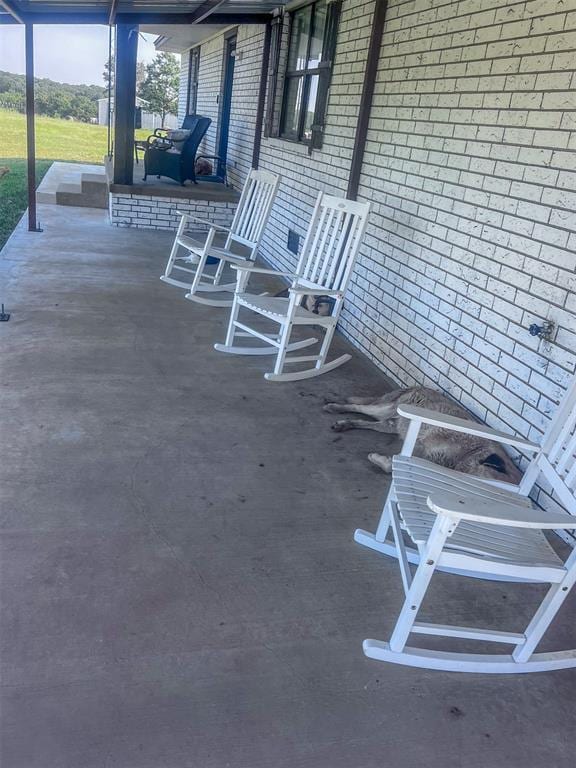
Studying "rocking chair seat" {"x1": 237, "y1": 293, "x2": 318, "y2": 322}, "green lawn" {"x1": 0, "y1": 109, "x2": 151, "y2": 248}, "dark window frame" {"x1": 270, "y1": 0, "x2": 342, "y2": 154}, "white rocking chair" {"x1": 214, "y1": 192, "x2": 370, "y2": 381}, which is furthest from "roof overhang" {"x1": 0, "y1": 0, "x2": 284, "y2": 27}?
"rocking chair seat" {"x1": 237, "y1": 293, "x2": 318, "y2": 322}

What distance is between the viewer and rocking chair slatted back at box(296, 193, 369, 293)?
13.1ft

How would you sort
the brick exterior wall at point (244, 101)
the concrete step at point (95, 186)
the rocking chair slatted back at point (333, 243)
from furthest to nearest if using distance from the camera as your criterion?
the concrete step at point (95, 186), the brick exterior wall at point (244, 101), the rocking chair slatted back at point (333, 243)

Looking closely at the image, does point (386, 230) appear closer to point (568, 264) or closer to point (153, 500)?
point (568, 264)

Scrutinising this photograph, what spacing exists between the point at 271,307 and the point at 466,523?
7.74ft

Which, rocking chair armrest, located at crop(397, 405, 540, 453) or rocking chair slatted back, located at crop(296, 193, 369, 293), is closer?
rocking chair armrest, located at crop(397, 405, 540, 453)

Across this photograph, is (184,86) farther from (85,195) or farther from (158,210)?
(158,210)

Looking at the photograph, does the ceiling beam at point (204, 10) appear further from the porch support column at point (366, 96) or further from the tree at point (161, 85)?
the tree at point (161, 85)

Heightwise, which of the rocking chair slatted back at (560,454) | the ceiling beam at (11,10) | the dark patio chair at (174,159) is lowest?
the rocking chair slatted back at (560,454)

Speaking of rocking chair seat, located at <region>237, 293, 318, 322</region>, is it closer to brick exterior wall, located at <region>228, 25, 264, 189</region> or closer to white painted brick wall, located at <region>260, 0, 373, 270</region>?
white painted brick wall, located at <region>260, 0, 373, 270</region>

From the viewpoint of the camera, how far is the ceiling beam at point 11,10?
16.9 ft

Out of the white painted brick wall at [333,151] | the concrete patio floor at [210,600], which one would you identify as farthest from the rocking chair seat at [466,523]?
the white painted brick wall at [333,151]

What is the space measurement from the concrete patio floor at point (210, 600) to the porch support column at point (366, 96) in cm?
207

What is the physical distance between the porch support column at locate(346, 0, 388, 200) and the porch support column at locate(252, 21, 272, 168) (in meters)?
2.90

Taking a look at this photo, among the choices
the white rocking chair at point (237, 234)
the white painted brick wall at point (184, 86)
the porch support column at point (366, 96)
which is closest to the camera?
the porch support column at point (366, 96)
